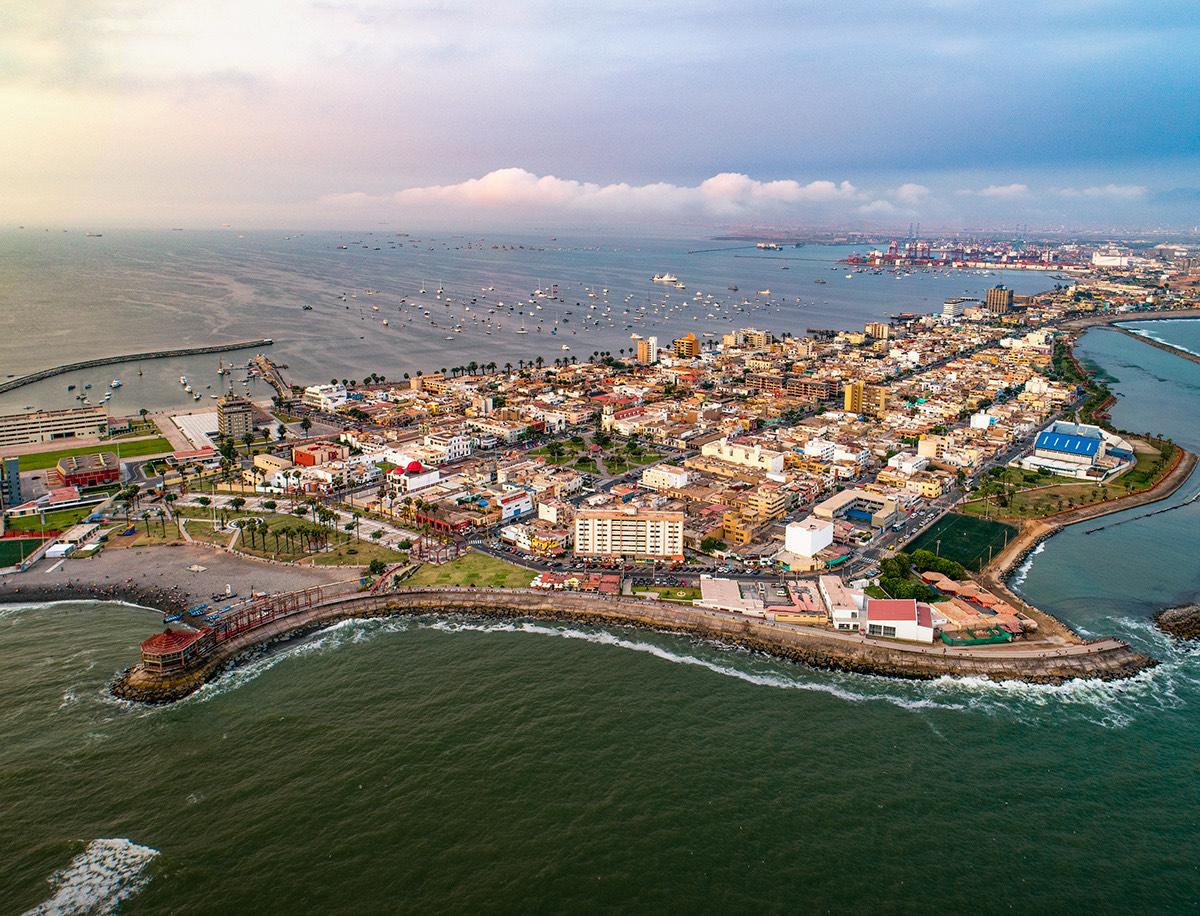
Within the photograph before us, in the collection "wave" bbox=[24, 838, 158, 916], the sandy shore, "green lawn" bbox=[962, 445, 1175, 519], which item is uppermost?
"green lawn" bbox=[962, 445, 1175, 519]

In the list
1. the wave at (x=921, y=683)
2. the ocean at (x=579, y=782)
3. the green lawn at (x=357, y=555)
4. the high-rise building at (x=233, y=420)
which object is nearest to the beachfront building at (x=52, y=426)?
the high-rise building at (x=233, y=420)

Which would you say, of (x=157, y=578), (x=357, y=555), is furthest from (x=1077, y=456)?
(x=157, y=578)

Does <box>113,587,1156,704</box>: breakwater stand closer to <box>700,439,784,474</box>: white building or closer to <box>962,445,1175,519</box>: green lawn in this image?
<box>962,445,1175,519</box>: green lawn

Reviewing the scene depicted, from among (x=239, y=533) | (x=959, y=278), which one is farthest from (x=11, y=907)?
(x=959, y=278)

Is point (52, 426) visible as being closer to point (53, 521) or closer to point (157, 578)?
point (53, 521)

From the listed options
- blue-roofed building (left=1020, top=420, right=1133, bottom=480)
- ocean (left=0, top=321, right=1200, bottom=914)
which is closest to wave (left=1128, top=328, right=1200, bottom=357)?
blue-roofed building (left=1020, top=420, right=1133, bottom=480)

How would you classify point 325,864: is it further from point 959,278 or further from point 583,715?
point 959,278
